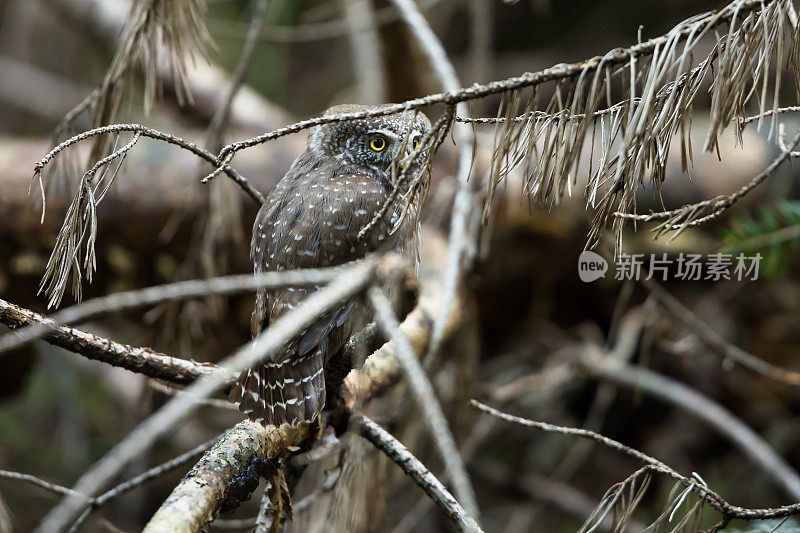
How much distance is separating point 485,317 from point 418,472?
2715 millimetres

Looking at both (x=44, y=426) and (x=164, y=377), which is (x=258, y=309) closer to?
(x=164, y=377)

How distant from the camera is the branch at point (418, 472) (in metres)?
1.34

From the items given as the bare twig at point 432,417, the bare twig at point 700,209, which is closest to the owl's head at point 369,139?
the bare twig at point 700,209

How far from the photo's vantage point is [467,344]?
2551 millimetres

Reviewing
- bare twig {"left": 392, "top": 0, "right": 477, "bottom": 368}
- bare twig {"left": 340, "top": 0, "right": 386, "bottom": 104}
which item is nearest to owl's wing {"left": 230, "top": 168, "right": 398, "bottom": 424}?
bare twig {"left": 392, "top": 0, "right": 477, "bottom": 368}

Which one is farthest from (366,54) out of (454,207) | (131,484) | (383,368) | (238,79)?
(131,484)

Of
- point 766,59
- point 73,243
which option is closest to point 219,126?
point 73,243

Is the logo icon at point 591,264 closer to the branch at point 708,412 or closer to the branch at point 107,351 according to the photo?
the branch at point 708,412

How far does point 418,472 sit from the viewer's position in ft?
4.82

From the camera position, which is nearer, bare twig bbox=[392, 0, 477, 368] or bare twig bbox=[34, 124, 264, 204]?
bare twig bbox=[34, 124, 264, 204]

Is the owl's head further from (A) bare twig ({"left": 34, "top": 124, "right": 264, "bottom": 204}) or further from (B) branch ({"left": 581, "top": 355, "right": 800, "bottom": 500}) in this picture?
(B) branch ({"left": 581, "top": 355, "right": 800, "bottom": 500})

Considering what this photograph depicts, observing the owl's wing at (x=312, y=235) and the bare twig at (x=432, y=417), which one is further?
the owl's wing at (x=312, y=235)

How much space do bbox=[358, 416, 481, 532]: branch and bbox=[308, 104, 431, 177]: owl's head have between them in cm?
75

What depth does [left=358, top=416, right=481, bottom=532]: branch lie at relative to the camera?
1344mm
